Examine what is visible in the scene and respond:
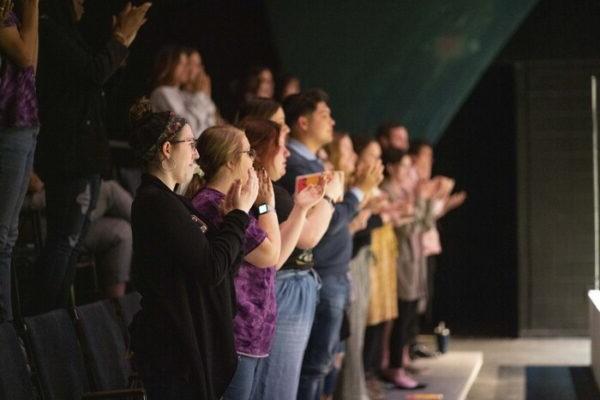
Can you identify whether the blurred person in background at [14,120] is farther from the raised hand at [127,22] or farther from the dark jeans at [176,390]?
the dark jeans at [176,390]

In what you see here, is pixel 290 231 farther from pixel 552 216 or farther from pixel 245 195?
pixel 552 216

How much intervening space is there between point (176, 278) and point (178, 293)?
0.04 meters

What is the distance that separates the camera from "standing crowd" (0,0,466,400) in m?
3.19

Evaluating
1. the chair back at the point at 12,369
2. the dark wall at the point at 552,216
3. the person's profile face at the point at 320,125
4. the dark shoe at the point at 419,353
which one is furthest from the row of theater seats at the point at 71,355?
the dark wall at the point at 552,216

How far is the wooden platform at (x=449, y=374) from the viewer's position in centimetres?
670

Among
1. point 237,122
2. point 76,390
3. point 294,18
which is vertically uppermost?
point 294,18

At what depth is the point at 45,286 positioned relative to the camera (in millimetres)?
4309

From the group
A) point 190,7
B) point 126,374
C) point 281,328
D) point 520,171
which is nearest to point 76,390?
point 126,374

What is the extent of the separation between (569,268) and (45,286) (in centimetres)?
600

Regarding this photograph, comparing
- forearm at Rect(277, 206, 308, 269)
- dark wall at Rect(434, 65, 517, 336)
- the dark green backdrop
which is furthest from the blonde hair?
dark wall at Rect(434, 65, 517, 336)

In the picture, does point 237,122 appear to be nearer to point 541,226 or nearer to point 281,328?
point 281,328

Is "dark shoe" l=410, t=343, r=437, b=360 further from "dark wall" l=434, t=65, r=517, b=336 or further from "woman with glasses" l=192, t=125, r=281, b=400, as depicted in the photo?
"woman with glasses" l=192, t=125, r=281, b=400

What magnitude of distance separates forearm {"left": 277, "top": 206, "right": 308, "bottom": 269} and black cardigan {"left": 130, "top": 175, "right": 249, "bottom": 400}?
2.11 feet

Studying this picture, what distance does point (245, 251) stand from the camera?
3.51 metres
